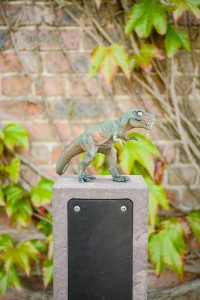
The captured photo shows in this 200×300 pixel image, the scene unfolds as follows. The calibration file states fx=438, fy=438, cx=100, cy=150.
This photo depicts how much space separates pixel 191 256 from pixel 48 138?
0.86m

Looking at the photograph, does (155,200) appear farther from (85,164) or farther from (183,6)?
(183,6)

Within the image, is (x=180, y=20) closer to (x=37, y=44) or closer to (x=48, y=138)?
(x=37, y=44)

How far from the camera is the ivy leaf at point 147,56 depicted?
1920mm

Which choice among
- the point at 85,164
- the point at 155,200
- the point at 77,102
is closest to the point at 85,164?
the point at 85,164

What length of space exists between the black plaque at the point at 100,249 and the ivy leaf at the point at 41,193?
68 centimetres

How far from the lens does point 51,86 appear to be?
1.99 meters

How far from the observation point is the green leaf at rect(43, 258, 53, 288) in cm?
192

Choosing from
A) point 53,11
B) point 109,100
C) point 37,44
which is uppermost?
point 53,11

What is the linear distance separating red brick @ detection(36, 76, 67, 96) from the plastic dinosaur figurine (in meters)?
0.69

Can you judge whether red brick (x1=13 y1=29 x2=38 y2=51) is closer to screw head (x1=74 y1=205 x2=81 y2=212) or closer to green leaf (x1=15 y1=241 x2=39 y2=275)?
green leaf (x1=15 y1=241 x2=39 y2=275)

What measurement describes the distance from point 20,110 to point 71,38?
15.7 inches

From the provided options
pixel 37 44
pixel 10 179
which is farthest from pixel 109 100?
pixel 10 179

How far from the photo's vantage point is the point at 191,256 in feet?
6.70

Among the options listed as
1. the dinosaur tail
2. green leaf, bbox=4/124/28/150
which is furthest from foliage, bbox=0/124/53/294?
the dinosaur tail
